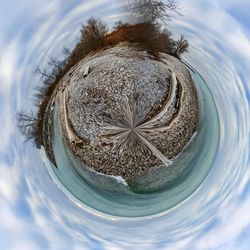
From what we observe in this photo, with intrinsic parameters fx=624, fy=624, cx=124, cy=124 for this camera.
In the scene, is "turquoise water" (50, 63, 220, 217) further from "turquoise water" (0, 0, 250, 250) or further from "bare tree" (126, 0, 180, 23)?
"bare tree" (126, 0, 180, 23)

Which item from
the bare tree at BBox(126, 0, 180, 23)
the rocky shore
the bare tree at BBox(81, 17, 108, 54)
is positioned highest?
the bare tree at BBox(81, 17, 108, 54)

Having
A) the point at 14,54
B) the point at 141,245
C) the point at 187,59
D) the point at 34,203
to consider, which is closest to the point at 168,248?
the point at 141,245

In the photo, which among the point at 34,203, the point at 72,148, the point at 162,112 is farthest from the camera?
the point at 34,203

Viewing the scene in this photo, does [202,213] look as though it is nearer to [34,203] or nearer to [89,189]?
[89,189]

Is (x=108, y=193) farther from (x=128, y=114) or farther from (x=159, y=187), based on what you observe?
(x=128, y=114)

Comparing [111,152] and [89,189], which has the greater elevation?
[89,189]

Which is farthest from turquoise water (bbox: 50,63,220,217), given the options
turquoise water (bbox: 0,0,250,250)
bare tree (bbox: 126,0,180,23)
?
bare tree (bbox: 126,0,180,23)

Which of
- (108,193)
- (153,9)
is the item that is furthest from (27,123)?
(153,9)
